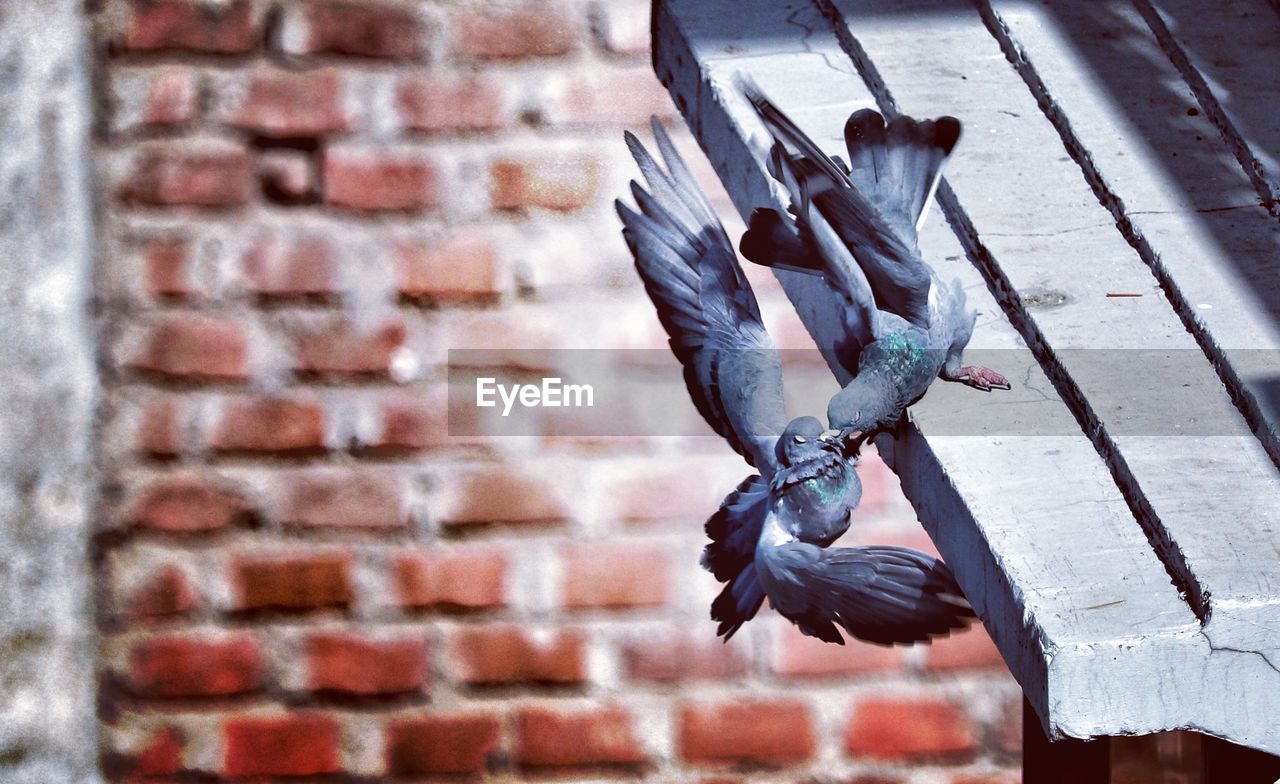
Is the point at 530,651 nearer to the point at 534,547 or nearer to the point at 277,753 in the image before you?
the point at 534,547

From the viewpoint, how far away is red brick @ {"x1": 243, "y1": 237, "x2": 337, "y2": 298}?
1.08 m

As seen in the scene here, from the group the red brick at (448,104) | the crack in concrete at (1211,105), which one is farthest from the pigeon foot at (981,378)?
the red brick at (448,104)

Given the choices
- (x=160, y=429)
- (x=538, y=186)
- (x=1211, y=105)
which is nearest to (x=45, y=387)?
(x=160, y=429)

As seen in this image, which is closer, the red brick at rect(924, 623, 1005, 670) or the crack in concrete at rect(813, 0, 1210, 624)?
the crack in concrete at rect(813, 0, 1210, 624)

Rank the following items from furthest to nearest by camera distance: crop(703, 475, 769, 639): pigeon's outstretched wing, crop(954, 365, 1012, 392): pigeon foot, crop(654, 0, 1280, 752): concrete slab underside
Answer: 1. crop(703, 475, 769, 639): pigeon's outstretched wing
2. crop(954, 365, 1012, 392): pigeon foot
3. crop(654, 0, 1280, 752): concrete slab underside

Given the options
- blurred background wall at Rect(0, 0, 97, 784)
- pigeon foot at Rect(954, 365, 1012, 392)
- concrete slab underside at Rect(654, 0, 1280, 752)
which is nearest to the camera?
concrete slab underside at Rect(654, 0, 1280, 752)

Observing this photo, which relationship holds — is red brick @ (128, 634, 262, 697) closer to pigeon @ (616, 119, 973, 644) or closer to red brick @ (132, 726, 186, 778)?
red brick @ (132, 726, 186, 778)

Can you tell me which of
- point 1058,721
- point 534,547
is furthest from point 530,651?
point 1058,721

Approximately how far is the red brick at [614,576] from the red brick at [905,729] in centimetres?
18

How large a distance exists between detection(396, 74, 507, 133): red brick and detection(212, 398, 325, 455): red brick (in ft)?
0.78

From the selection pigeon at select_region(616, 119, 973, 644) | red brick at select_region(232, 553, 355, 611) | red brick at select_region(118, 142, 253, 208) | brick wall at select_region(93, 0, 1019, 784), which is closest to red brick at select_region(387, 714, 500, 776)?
brick wall at select_region(93, 0, 1019, 784)

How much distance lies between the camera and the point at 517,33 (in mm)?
1092

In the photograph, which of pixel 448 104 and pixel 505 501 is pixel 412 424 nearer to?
pixel 505 501

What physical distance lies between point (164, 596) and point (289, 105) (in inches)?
15.5
